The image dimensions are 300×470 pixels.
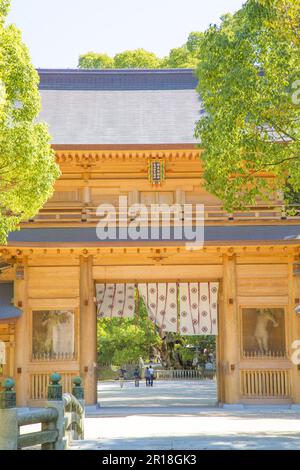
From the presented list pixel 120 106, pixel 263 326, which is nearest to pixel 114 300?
pixel 263 326

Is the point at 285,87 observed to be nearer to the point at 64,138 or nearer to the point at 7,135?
the point at 7,135

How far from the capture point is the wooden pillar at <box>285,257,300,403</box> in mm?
21297

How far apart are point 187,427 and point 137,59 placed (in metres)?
35.4

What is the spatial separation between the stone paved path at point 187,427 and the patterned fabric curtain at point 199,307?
2.39 m

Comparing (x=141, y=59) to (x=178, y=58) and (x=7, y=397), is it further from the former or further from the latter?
(x=7, y=397)

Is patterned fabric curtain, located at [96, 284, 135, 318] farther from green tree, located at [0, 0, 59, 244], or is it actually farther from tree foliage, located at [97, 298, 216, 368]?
tree foliage, located at [97, 298, 216, 368]

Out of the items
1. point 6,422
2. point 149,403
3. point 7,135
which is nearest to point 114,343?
point 149,403

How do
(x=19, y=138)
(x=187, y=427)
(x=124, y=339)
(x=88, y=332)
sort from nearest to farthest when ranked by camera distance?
1. (x=19, y=138)
2. (x=187, y=427)
3. (x=88, y=332)
4. (x=124, y=339)

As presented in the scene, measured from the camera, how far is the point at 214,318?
2362cm

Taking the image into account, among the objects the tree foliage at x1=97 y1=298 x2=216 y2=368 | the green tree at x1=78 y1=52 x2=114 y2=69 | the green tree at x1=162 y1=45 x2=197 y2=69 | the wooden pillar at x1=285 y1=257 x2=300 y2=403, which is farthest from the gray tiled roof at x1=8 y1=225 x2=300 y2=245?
the green tree at x1=78 y1=52 x2=114 y2=69

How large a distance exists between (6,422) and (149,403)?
14.9 meters

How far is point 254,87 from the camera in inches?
529

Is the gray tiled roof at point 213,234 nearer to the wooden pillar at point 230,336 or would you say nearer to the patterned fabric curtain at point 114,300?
the wooden pillar at point 230,336
